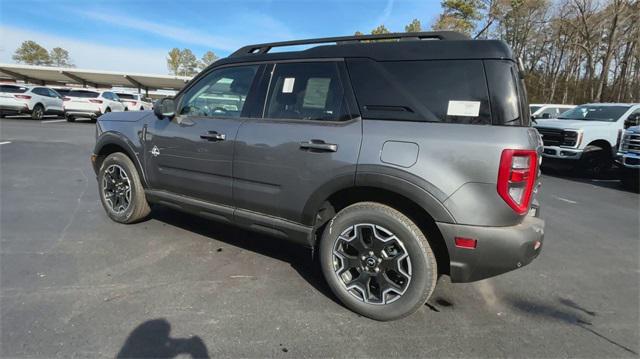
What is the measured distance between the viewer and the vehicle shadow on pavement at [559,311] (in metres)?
2.81

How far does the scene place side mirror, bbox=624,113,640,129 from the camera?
9.63m

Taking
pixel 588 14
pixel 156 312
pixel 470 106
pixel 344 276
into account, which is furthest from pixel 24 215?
pixel 588 14

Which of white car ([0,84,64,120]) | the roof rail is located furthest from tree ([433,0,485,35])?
the roof rail

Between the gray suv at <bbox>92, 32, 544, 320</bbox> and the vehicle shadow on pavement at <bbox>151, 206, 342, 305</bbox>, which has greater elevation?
the gray suv at <bbox>92, 32, 544, 320</bbox>

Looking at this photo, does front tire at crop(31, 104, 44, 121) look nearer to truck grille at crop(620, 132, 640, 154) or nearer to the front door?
the front door

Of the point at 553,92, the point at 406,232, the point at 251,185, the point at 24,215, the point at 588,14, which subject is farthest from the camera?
the point at 553,92

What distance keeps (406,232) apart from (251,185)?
137 cm

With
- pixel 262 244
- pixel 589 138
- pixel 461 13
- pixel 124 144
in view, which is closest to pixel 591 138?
pixel 589 138

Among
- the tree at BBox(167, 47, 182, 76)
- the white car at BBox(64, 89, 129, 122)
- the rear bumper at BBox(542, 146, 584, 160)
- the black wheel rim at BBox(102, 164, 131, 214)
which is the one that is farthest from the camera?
the tree at BBox(167, 47, 182, 76)

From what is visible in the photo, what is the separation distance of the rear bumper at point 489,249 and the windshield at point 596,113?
31.6ft

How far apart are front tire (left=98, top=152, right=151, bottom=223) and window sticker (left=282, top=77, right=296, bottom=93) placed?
2028 mm

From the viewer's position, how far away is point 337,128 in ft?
9.28

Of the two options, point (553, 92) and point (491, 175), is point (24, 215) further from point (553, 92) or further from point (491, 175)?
point (553, 92)

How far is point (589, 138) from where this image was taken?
9336 millimetres
